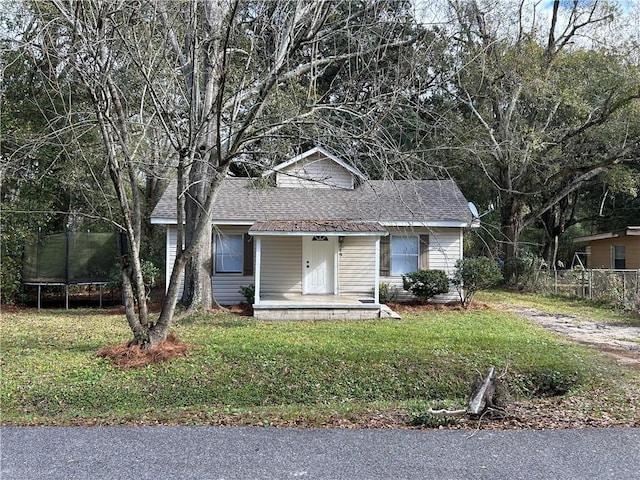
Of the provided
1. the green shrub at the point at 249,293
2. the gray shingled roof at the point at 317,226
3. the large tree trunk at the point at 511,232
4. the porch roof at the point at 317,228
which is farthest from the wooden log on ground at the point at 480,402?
the large tree trunk at the point at 511,232

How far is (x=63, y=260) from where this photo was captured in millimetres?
14852

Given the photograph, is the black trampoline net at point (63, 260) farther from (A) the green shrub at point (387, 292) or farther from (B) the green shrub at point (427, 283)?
(B) the green shrub at point (427, 283)

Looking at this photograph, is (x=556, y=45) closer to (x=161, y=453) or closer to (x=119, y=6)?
(x=119, y=6)

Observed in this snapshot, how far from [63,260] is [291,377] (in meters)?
10.7

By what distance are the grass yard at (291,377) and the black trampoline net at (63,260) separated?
4992 millimetres

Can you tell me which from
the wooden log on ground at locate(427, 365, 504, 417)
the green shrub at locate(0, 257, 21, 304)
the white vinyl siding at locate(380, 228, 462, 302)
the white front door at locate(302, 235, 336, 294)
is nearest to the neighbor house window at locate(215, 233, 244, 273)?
the white front door at locate(302, 235, 336, 294)

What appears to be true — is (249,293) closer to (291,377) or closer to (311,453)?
(291,377)

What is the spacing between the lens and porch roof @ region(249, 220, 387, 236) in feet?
41.8

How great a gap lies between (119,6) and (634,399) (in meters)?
7.73

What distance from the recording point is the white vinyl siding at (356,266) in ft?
49.1

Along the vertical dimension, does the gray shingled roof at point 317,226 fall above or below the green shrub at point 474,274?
above

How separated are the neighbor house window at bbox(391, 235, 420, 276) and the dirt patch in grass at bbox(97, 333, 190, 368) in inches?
343

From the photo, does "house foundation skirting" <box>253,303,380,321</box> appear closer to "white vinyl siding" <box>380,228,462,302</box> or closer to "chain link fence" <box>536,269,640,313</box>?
"white vinyl siding" <box>380,228,462,302</box>

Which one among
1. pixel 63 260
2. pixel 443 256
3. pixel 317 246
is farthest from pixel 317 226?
pixel 63 260
